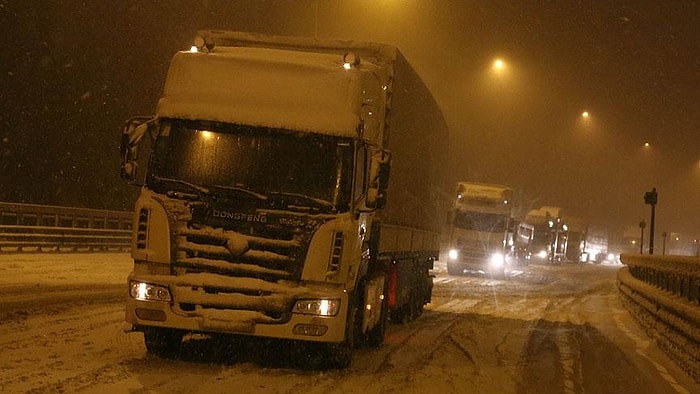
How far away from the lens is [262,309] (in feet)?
31.8

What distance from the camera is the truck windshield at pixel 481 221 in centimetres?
3916

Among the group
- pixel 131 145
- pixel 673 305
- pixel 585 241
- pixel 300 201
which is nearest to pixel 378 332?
pixel 300 201

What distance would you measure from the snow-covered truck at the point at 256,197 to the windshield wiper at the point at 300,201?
1cm

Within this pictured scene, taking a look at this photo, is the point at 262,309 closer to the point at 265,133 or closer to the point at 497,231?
the point at 265,133

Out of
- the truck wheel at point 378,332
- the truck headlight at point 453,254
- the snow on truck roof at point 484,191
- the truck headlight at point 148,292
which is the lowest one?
the truck wheel at point 378,332

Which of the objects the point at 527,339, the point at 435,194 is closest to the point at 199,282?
the point at 527,339

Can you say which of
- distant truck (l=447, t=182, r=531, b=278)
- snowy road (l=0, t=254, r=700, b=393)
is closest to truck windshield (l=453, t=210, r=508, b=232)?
distant truck (l=447, t=182, r=531, b=278)

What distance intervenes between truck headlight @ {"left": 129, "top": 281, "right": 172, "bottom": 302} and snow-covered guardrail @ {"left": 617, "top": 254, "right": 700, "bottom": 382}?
6.57 meters

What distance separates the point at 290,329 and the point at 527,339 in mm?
6658

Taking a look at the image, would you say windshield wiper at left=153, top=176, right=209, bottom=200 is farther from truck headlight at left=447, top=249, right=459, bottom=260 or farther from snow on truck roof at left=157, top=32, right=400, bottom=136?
truck headlight at left=447, top=249, right=459, bottom=260

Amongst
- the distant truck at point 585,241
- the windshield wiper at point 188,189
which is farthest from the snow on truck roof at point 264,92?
the distant truck at point 585,241

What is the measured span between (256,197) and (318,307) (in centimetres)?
134

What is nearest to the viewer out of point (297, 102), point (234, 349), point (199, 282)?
point (199, 282)

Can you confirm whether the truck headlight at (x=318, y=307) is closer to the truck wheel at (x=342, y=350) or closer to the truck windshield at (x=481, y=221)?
the truck wheel at (x=342, y=350)
